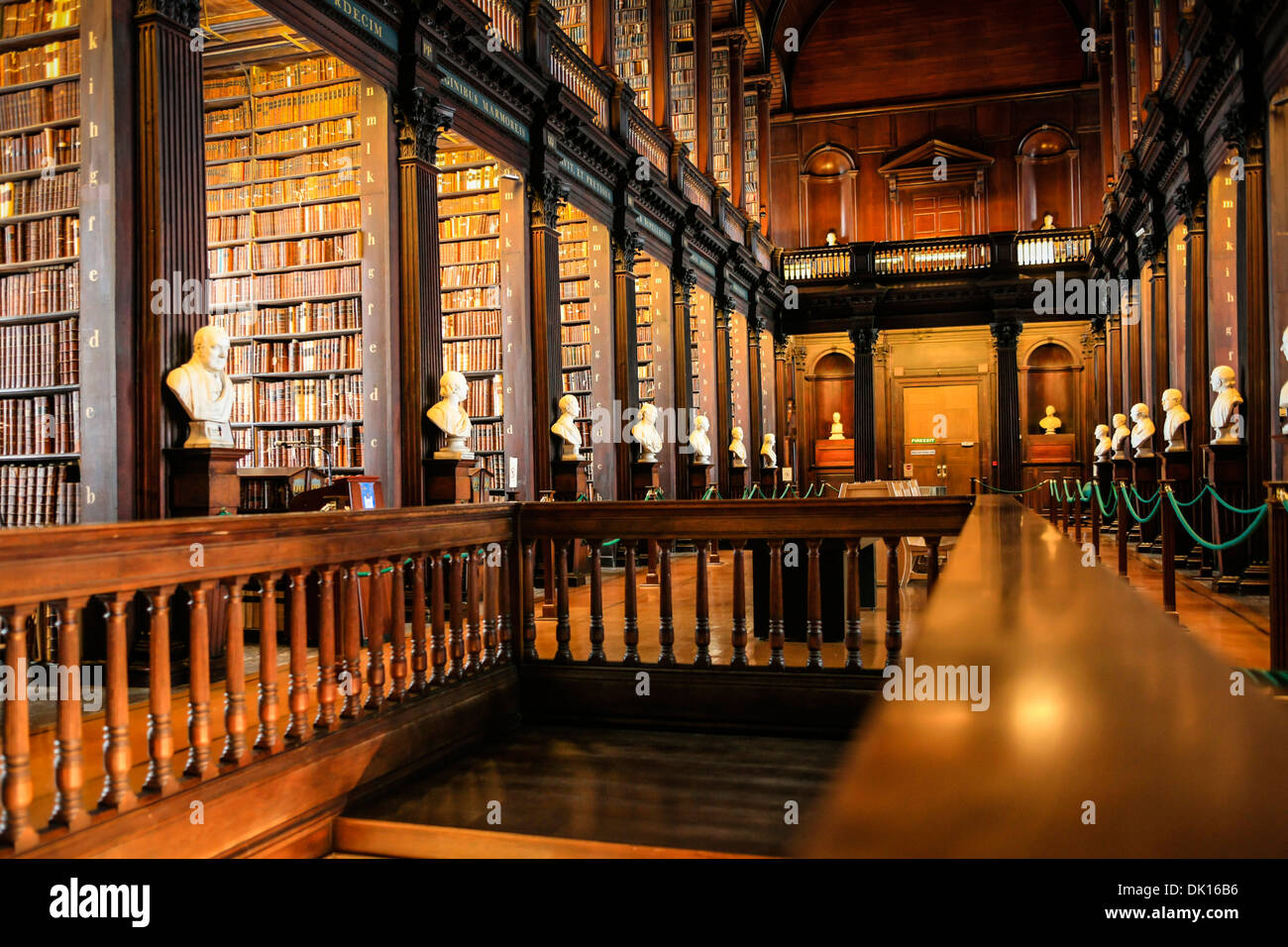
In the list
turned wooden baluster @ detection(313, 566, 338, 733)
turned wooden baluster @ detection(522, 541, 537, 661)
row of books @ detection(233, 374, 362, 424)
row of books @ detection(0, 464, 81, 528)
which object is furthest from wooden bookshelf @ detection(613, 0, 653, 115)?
turned wooden baluster @ detection(313, 566, 338, 733)

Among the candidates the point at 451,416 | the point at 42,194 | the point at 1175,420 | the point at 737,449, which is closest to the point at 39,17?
the point at 42,194

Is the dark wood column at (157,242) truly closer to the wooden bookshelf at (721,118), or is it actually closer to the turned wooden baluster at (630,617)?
the turned wooden baluster at (630,617)

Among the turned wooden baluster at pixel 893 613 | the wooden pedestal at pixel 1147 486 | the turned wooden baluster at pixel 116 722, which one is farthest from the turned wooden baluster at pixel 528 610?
the wooden pedestal at pixel 1147 486

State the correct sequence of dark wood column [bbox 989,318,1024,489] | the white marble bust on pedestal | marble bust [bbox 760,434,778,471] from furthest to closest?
1. dark wood column [bbox 989,318,1024,489]
2. marble bust [bbox 760,434,778,471]
3. the white marble bust on pedestal

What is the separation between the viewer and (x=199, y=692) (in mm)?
2311

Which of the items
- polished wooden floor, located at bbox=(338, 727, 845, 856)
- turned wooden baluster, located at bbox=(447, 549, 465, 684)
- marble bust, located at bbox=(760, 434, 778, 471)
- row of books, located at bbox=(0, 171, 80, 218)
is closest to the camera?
polished wooden floor, located at bbox=(338, 727, 845, 856)

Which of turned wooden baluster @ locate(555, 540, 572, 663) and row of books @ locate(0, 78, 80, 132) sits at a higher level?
row of books @ locate(0, 78, 80, 132)

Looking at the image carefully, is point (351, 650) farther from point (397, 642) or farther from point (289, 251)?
point (289, 251)

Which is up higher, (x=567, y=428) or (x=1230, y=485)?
(x=567, y=428)

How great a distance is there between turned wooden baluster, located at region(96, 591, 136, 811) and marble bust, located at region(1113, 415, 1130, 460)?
38.2 ft

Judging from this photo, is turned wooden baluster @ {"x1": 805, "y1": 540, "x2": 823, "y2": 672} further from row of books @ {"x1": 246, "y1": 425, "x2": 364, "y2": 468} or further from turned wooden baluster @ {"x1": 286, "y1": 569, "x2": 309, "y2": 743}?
row of books @ {"x1": 246, "y1": 425, "x2": 364, "y2": 468}

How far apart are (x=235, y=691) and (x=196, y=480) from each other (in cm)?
223

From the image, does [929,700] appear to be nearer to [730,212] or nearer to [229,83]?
[229,83]

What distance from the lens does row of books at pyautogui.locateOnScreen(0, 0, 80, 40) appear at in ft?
15.9
